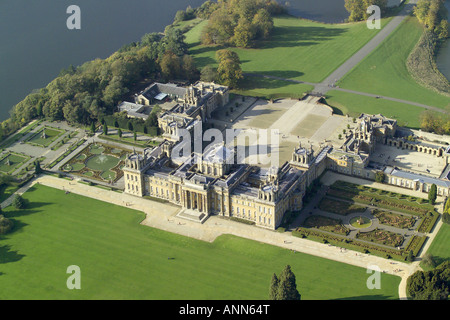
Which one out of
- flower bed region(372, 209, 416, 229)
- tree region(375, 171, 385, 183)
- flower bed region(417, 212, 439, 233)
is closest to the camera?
flower bed region(417, 212, 439, 233)

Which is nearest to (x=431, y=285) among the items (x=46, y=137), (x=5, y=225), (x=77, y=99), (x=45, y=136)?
(x=5, y=225)

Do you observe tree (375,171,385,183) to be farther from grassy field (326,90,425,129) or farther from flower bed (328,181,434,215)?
grassy field (326,90,425,129)

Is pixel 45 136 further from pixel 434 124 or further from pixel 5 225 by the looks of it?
pixel 434 124

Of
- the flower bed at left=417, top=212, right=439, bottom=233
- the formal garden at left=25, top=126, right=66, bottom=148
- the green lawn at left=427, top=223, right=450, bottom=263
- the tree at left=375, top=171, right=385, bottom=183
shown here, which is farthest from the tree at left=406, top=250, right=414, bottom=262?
the formal garden at left=25, top=126, right=66, bottom=148

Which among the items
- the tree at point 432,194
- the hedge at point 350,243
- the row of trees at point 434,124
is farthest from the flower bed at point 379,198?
the row of trees at point 434,124

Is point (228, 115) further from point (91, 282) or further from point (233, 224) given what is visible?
point (91, 282)
